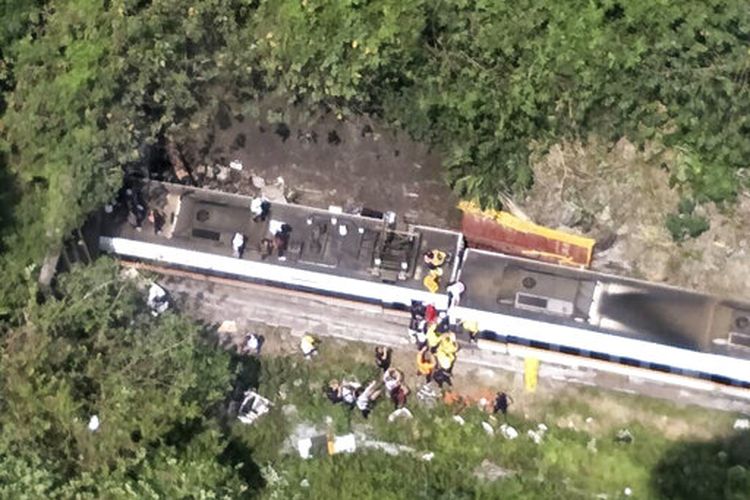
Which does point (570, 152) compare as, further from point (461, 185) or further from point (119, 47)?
point (119, 47)

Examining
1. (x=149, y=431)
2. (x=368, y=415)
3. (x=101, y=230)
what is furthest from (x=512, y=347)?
(x=101, y=230)

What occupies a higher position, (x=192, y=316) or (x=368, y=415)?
(x=192, y=316)

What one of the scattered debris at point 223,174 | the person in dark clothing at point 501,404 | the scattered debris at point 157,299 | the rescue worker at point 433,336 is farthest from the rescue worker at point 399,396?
the scattered debris at point 223,174

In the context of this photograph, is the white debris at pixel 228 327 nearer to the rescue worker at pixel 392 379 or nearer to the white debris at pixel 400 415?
the rescue worker at pixel 392 379

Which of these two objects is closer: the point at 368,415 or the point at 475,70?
the point at 475,70

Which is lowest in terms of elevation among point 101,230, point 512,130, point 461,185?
point 101,230

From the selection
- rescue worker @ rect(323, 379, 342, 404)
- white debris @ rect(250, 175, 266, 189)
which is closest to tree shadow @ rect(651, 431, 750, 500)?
rescue worker @ rect(323, 379, 342, 404)

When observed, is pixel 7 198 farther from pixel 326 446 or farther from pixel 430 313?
pixel 430 313
